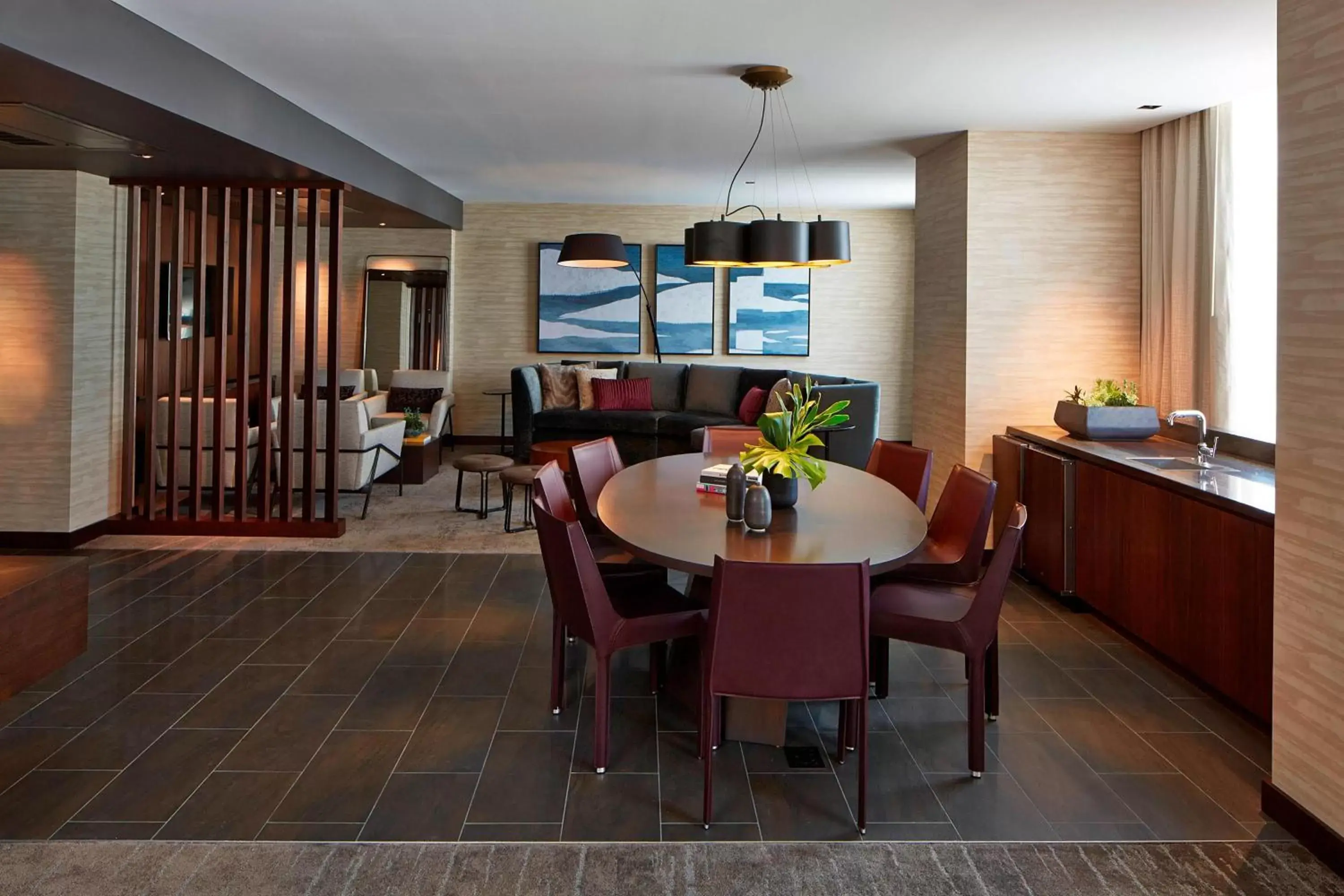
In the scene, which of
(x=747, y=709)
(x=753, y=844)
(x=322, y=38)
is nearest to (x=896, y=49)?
(x=322, y=38)

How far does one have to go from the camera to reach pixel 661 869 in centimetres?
223

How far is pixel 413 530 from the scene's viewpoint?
6.04 metres

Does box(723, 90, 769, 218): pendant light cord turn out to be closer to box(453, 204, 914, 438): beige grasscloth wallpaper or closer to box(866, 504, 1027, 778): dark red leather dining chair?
box(453, 204, 914, 438): beige grasscloth wallpaper

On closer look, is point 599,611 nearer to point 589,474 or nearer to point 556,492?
point 556,492

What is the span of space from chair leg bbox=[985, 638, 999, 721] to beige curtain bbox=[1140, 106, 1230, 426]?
2228mm

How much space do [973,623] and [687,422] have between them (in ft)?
18.8

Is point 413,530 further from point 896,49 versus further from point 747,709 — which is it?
point 896,49

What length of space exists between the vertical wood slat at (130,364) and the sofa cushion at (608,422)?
3586mm

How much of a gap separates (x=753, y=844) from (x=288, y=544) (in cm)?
423

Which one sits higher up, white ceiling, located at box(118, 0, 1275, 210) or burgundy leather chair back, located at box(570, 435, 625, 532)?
white ceiling, located at box(118, 0, 1275, 210)

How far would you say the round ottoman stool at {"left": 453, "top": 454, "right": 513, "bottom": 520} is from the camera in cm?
632

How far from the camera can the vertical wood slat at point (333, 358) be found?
232 inches

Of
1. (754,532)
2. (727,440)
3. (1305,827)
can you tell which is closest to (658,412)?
(727,440)

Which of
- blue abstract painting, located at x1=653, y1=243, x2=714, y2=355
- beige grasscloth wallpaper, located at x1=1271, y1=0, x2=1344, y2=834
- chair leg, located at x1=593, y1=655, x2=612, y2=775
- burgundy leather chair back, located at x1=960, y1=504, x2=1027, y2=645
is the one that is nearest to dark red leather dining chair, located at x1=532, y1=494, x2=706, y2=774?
chair leg, located at x1=593, y1=655, x2=612, y2=775
